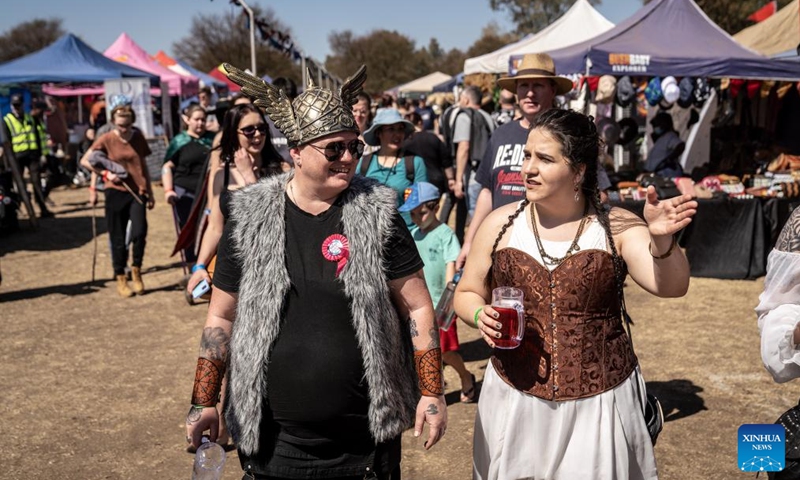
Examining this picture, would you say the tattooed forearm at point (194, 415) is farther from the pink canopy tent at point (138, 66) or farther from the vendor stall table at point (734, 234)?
the pink canopy tent at point (138, 66)

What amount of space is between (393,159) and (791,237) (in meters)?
3.98

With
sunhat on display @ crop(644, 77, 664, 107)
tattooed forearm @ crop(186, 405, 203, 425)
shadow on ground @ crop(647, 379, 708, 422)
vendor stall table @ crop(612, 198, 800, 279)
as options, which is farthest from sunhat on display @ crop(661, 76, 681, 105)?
tattooed forearm @ crop(186, 405, 203, 425)

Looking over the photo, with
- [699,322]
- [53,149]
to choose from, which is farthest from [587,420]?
[53,149]

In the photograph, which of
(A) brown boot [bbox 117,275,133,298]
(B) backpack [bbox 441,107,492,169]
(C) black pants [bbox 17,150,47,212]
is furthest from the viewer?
(C) black pants [bbox 17,150,47,212]

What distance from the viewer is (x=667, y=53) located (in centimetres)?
1037

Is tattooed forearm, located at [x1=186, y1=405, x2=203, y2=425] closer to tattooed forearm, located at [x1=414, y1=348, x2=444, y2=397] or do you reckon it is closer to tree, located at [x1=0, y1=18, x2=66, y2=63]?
tattooed forearm, located at [x1=414, y1=348, x2=444, y2=397]

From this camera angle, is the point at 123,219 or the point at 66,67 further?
the point at 66,67

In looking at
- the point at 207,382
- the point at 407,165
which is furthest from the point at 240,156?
the point at 207,382

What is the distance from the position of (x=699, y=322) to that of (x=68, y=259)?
852 cm

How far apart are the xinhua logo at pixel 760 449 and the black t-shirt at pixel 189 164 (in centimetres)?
670

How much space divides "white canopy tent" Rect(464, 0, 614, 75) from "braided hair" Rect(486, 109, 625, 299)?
13.7 meters

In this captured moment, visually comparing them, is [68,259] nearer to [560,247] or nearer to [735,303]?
[735,303]

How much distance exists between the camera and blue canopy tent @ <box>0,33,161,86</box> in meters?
18.4

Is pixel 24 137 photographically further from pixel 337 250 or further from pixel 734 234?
pixel 337 250
